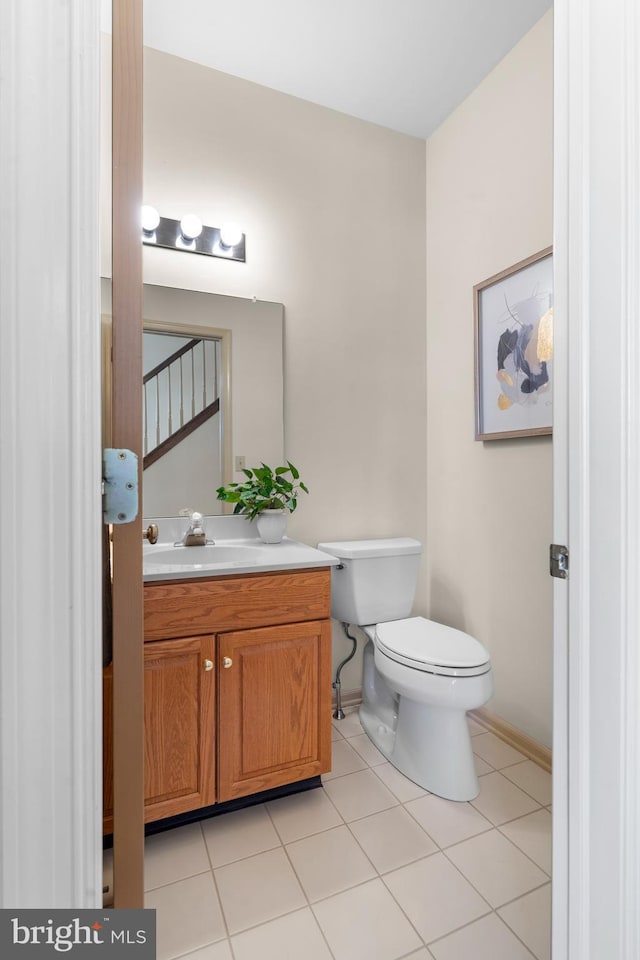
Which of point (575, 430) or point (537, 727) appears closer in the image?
point (575, 430)

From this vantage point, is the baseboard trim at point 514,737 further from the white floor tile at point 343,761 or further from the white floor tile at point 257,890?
the white floor tile at point 257,890

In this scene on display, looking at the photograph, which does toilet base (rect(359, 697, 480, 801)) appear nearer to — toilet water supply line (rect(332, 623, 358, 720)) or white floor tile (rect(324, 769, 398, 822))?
white floor tile (rect(324, 769, 398, 822))

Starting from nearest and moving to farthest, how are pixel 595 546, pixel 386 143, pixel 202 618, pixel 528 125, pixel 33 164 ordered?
pixel 33 164 < pixel 595 546 < pixel 202 618 < pixel 528 125 < pixel 386 143

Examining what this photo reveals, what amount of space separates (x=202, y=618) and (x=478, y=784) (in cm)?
114

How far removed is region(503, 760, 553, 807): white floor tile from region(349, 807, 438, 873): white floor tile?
0.44 m

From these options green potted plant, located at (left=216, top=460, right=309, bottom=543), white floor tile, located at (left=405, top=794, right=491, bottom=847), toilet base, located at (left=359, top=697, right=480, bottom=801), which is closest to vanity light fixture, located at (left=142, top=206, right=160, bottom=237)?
green potted plant, located at (left=216, top=460, right=309, bottom=543)

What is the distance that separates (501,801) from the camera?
1575mm

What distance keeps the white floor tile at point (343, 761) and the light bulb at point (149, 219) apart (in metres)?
2.07

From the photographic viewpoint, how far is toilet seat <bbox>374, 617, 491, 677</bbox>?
1533 mm

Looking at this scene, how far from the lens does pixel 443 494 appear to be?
89.4 inches

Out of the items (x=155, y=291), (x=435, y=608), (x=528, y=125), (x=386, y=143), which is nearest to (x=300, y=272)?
(x=155, y=291)

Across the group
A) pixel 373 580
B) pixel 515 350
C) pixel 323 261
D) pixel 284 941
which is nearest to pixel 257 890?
pixel 284 941

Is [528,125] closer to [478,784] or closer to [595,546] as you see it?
[595,546]

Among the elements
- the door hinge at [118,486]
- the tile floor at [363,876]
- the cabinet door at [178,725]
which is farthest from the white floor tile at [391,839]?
the door hinge at [118,486]
